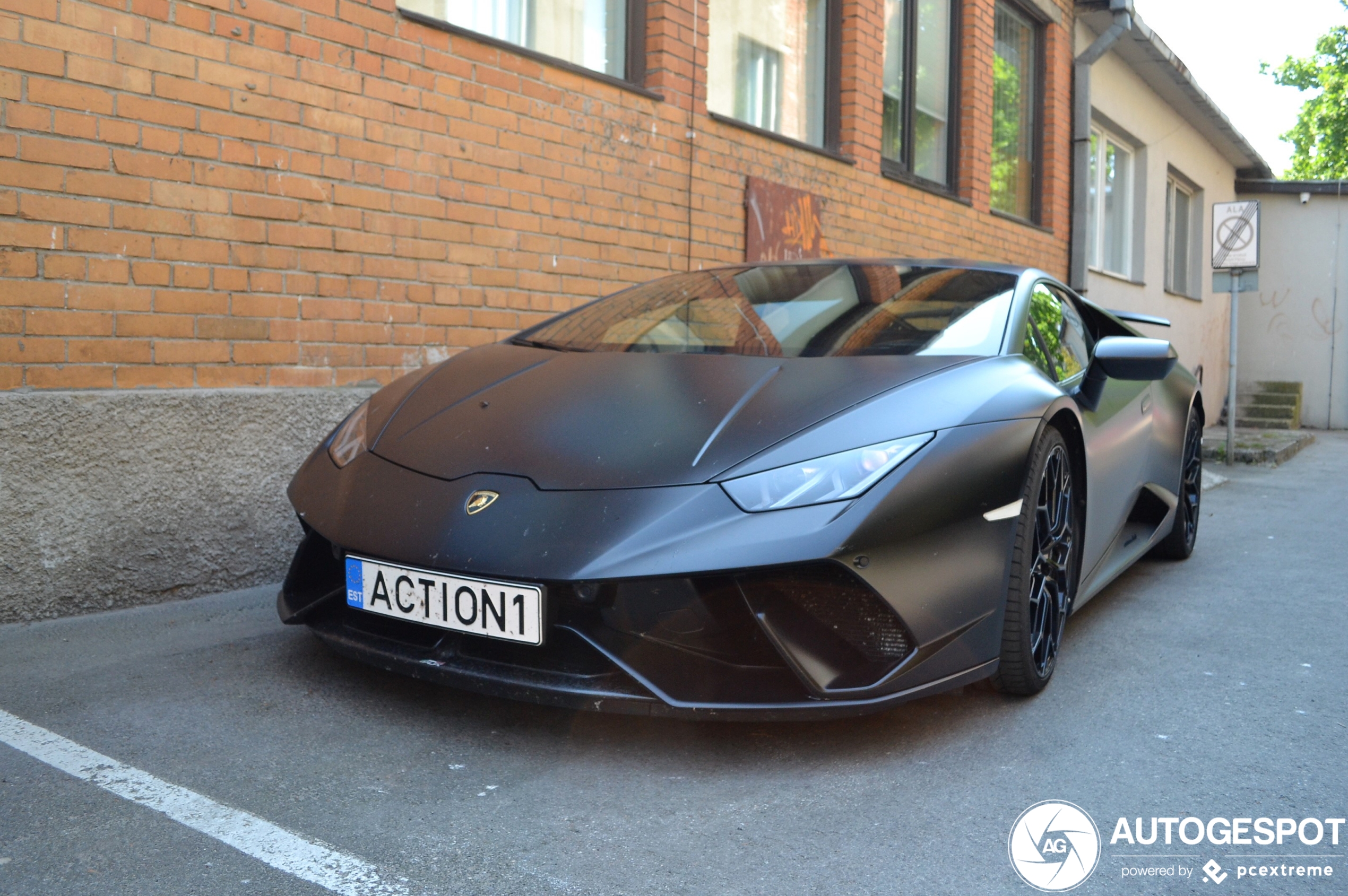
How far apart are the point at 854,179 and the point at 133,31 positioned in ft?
16.9

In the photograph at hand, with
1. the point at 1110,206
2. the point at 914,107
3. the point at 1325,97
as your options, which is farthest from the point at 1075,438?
the point at 1325,97

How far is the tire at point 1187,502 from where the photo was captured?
4.79 metres

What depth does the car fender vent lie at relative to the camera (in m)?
2.21

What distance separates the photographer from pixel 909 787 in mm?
2252

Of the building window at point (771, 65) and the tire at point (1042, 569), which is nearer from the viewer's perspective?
the tire at point (1042, 569)

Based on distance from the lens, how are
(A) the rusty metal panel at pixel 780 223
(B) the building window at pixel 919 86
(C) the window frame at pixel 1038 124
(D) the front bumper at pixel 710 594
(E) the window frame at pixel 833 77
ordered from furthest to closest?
1. (C) the window frame at pixel 1038 124
2. (B) the building window at pixel 919 86
3. (E) the window frame at pixel 833 77
4. (A) the rusty metal panel at pixel 780 223
5. (D) the front bumper at pixel 710 594

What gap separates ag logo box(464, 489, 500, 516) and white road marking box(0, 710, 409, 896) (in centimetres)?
72

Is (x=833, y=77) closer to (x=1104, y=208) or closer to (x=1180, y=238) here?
(x=1104, y=208)

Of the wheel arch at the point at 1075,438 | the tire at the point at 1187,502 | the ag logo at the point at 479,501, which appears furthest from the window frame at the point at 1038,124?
the ag logo at the point at 479,501

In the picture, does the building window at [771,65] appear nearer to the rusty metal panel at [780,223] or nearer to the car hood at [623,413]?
the rusty metal panel at [780,223]

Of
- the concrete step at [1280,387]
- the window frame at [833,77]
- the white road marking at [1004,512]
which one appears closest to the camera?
the white road marking at [1004,512]

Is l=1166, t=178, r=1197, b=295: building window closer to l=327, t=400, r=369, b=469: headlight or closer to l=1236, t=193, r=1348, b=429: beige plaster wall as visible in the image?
l=1236, t=193, r=1348, b=429: beige plaster wall

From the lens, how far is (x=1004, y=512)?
256 cm

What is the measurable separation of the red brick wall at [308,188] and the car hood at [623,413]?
1.19m
